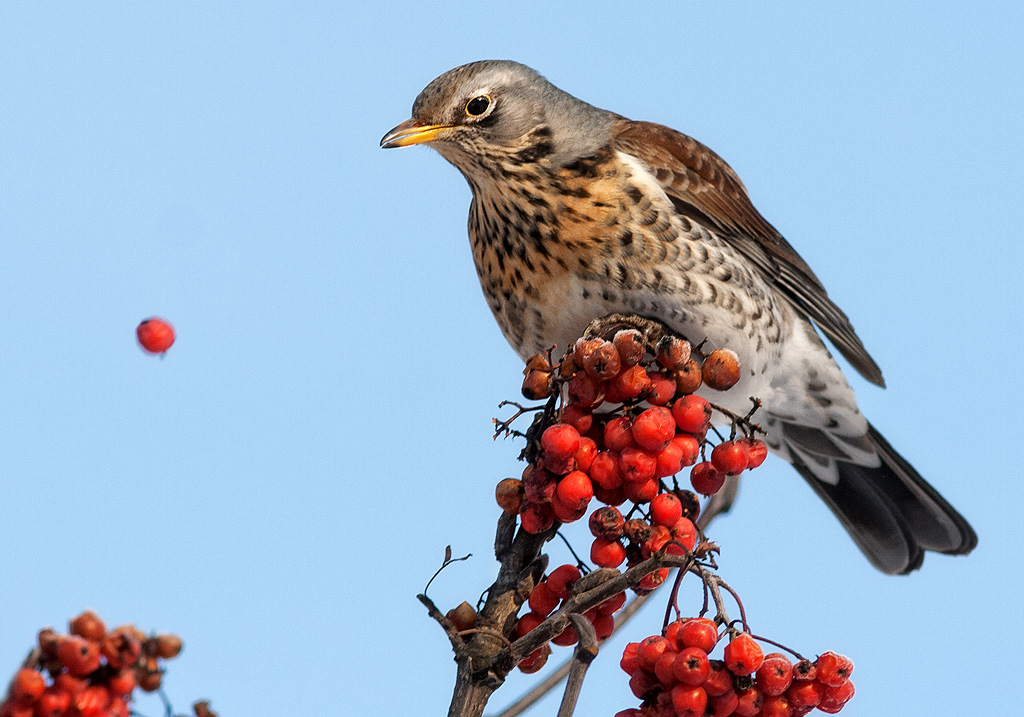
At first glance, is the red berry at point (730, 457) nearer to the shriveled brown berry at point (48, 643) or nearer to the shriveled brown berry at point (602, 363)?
the shriveled brown berry at point (602, 363)

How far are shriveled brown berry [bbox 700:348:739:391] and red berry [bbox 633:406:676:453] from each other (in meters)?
0.26

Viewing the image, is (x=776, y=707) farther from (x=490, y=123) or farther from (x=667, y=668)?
(x=490, y=123)

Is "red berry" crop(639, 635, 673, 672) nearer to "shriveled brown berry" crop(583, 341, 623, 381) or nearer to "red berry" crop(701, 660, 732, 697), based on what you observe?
"red berry" crop(701, 660, 732, 697)

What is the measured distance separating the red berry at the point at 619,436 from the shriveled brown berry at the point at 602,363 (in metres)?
0.09

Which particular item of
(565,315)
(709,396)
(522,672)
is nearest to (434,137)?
(565,315)

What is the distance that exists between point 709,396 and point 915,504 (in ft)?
4.22

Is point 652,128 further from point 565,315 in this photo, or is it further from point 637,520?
point 637,520

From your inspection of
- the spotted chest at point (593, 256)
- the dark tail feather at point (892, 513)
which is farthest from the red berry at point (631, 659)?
the dark tail feather at point (892, 513)

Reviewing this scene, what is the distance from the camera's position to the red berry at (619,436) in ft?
7.09

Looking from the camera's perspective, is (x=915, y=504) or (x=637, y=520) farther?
(x=915, y=504)

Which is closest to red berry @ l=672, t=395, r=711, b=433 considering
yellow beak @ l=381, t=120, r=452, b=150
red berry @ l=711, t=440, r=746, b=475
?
red berry @ l=711, t=440, r=746, b=475

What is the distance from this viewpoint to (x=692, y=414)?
86.5 inches

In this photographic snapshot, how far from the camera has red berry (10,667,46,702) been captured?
1264mm

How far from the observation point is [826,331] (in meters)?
4.13
